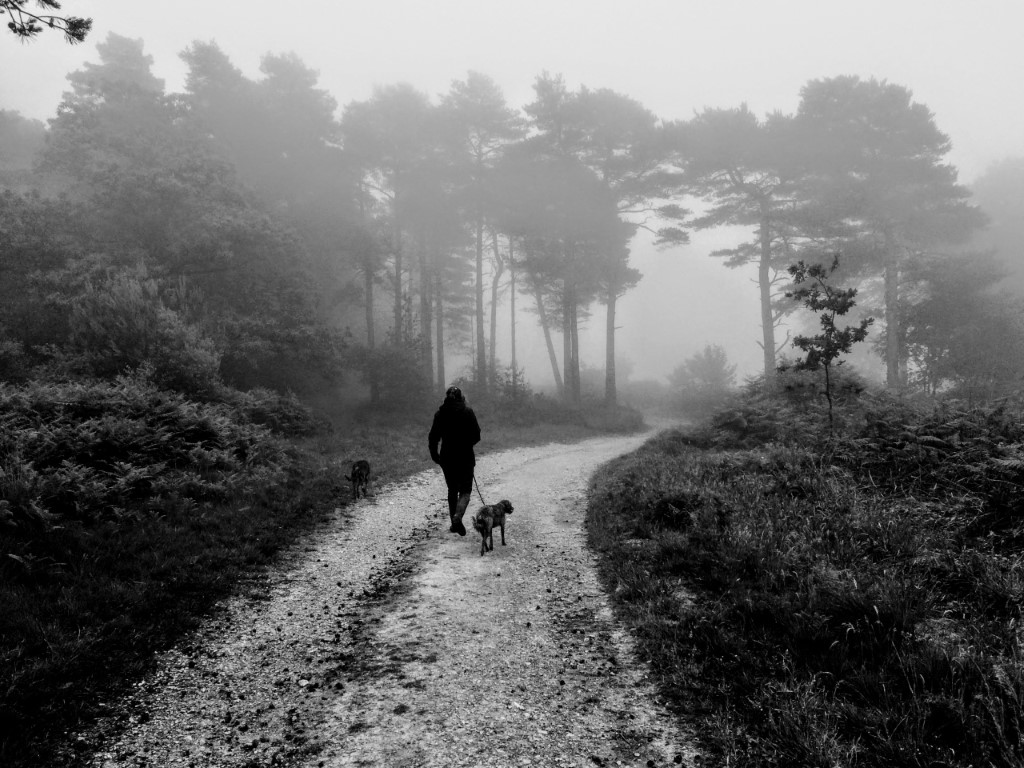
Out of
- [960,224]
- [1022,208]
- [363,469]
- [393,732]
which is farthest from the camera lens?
[1022,208]

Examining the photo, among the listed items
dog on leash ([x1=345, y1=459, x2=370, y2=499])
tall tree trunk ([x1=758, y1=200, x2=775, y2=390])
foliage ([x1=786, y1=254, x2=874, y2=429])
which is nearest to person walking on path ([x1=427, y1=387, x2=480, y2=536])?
dog on leash ([x1=345, y1=459, x2=370, y2=499])

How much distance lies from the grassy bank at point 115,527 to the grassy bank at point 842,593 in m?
4.80

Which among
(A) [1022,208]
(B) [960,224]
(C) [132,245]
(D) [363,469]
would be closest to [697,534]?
(D) [363,469]

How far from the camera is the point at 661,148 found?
2733cm

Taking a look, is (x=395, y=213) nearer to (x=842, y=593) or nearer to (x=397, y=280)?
(x=397, y=280)

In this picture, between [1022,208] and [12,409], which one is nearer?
[12,409]

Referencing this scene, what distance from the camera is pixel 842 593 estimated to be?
462cm

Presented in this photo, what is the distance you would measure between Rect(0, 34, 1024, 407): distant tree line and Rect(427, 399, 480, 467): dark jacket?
10.5 metres

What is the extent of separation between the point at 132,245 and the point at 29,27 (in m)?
15.2

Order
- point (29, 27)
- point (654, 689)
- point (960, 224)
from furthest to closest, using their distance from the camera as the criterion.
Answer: point (960, 224), point (29, 27), point (654, 689)

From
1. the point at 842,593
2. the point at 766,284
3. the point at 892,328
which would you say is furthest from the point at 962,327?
the point at 842,593

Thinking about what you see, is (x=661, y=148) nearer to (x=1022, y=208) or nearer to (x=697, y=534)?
(x=697, y=534)

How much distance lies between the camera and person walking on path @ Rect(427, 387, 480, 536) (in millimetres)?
8039

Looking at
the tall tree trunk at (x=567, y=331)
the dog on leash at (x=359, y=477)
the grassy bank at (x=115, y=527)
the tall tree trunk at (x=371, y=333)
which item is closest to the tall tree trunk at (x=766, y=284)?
the tall tree trunk at (x=567, y=331)
